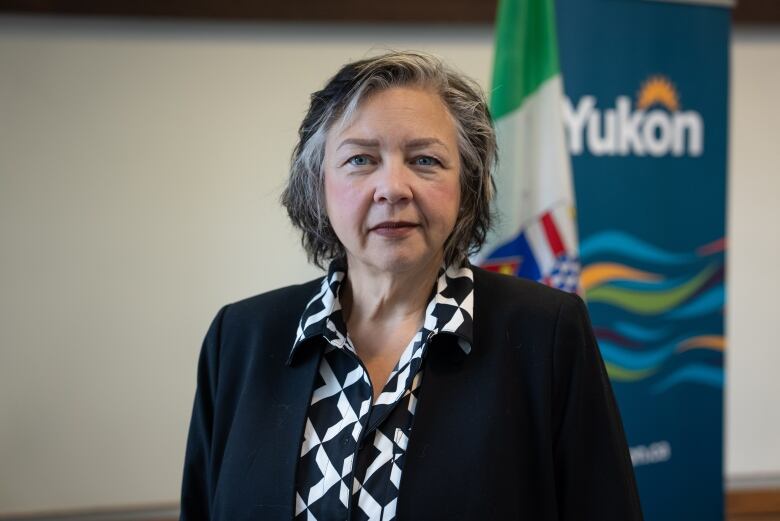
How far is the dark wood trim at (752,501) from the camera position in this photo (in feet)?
10.9

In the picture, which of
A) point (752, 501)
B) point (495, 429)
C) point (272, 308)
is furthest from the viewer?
point (752, 501)

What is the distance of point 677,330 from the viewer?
8.21 feet

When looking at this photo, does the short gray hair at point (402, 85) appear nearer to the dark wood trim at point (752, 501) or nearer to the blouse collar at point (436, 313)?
the blouse collar at point (436, 313)

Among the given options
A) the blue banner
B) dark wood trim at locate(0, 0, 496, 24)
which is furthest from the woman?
dark wood trim at locate(0, 0, 496, 24)

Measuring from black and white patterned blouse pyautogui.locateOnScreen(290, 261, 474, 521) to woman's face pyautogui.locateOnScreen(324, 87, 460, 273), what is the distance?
0.36 ft

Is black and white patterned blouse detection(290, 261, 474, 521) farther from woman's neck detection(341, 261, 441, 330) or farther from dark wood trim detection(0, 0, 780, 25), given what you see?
dark wood trim detection(0, 0, 780, 25)

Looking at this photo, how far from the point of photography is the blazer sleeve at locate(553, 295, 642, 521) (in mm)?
1086

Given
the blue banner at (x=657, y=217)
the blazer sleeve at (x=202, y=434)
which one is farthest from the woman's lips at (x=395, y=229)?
the blue banner at (x=657, y=217)

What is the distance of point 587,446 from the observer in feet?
3.61

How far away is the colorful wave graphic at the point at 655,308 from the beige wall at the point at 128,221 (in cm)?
108

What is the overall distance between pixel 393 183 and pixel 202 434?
566 millimetres

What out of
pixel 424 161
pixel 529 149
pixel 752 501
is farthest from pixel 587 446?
pixel 752 501

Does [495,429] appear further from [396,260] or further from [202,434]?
[202,434]

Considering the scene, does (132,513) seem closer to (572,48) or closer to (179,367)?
(179,367)
